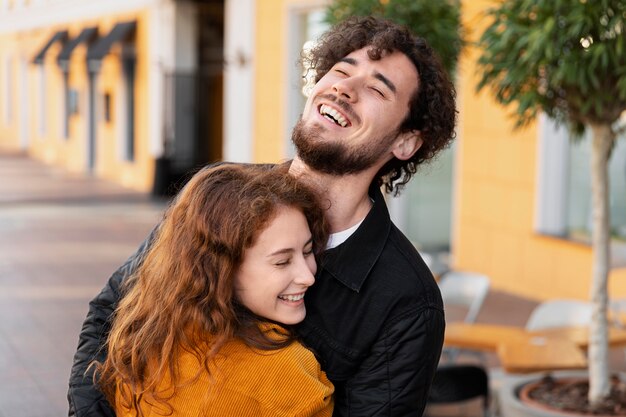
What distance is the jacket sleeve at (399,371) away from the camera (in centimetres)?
226

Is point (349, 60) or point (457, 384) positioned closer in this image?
point (349, 60)

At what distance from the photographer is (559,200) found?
409 inches

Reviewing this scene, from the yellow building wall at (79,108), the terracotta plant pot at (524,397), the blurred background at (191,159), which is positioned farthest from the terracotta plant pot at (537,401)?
the yellow building wall at (79,108)

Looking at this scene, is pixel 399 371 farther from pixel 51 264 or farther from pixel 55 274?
pixel 51 264

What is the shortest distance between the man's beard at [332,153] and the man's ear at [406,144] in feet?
0.22

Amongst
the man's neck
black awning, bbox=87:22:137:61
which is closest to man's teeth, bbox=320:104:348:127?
the man's neck

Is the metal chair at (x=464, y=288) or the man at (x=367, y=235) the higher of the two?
the man at (x=367, y=235)

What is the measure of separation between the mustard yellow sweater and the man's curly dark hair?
2.01ft

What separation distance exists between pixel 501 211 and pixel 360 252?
8823 mm

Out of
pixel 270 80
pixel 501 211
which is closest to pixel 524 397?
pixel 501 211

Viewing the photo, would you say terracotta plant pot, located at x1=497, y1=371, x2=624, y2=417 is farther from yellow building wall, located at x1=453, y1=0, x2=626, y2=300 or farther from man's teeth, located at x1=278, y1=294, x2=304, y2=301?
yellow building wall, located at x1=453, y1=0, x2=626, y2=300

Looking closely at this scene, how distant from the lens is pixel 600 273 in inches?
215

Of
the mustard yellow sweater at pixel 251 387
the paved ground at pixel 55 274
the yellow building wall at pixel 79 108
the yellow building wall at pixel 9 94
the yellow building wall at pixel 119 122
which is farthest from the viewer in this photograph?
the yellow building wall at pixel 9 94

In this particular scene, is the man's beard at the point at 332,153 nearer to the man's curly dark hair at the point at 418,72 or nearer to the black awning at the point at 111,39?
the man's curly dark hair at the point at 418,72
